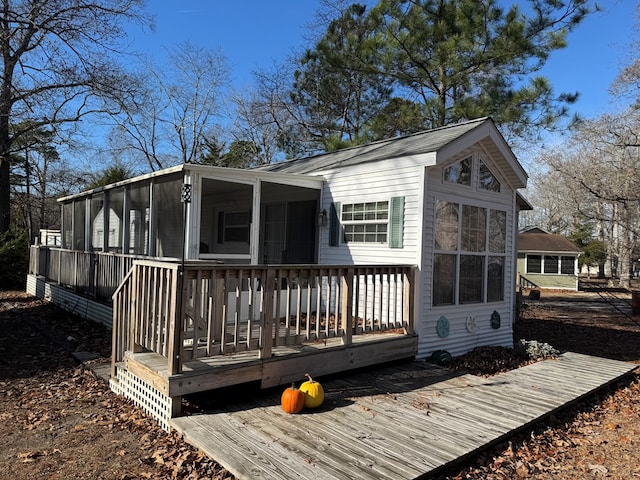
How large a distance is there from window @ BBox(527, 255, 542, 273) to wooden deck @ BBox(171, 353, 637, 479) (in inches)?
874

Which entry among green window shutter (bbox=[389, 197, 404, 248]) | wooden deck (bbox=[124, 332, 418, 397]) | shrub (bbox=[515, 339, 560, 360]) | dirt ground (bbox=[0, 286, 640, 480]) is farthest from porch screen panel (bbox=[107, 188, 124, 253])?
shrub (bbox=[515, 339, 560, 360])

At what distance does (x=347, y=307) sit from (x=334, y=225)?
2.80 metres

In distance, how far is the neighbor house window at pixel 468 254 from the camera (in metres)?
6.61

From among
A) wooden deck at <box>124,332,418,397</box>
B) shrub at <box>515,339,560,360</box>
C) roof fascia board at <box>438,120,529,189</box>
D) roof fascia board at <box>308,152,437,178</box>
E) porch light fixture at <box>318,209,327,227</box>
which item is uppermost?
roof fascia board at <box>438,120,529,189</box>

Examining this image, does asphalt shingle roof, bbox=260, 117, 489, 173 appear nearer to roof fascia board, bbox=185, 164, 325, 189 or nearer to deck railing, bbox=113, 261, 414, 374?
roof fascia board, bbox=185, 164, 325, 189

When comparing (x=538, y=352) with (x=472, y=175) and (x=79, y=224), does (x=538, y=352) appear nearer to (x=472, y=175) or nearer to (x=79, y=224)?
(x=472, y=175)

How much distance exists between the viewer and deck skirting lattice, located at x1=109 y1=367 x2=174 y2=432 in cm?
402

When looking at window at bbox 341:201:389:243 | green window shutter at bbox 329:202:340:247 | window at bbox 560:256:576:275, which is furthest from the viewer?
window at bbox 560:256:576:275

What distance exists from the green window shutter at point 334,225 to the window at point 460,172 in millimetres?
1962

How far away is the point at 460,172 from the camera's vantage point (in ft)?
22.8

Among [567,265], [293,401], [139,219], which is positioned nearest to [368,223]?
[293,401]

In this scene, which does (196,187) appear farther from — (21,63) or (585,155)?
(585,155)

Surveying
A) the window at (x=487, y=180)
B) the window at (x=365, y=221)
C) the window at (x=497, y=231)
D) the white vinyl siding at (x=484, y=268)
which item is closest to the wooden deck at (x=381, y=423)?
the white vinyl siding at (x=484, y=268)

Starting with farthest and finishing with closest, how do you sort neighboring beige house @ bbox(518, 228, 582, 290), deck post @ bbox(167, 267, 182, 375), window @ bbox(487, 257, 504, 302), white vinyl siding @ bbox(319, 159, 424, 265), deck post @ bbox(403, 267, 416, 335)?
neighboring beige house @ bbox(518, 228, 582, 290) < window @ bbox(487, 257, 504, 302) < white vinyl siding @ bbox(319, 159, 424, 265) < deck post @ bbox(403, 267, 416, 335) < deck post @ bbox(167, 267, 182, 375)
